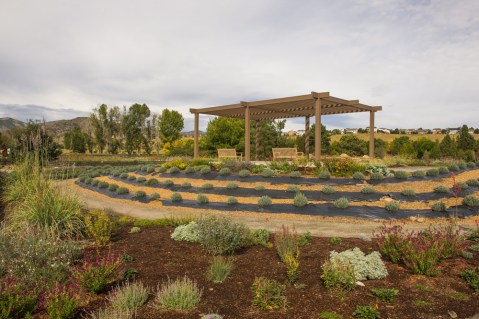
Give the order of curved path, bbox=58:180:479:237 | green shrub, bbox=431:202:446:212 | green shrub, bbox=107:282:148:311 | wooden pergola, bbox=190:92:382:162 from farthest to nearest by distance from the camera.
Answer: wooden pergola, bbox=190:92:382:162, green shrub, bbox=431:202:446:212, curved path, bbox=58:180:479:237, green shrub, bbox=107:282:148:311

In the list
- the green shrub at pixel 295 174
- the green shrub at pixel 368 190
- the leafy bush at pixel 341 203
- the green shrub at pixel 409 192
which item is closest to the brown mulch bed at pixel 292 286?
the leafy bush at pixel 341 203

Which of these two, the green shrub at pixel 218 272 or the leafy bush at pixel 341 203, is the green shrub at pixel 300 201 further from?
the green shrub at pixel 218 272

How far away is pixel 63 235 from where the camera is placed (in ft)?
20.7

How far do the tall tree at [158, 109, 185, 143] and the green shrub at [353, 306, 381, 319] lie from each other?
5178 cm

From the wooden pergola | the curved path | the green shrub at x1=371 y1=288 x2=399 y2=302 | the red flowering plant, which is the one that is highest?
the wooden pergola

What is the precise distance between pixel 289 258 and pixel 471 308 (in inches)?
83.6

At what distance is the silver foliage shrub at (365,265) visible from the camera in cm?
447

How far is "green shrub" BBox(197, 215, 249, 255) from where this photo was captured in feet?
18.5

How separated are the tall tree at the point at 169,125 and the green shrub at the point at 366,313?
170ft

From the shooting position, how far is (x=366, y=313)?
3357 millimetres

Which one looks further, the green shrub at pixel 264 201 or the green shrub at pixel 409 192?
the green shrub at pixel 264 201

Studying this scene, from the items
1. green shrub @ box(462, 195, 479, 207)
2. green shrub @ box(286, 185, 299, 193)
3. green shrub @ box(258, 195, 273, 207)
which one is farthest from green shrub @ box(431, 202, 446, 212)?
green shrub @ box(258, 195, 273, 207)

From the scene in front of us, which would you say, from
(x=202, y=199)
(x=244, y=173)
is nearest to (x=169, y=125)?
(x=244, y=173)

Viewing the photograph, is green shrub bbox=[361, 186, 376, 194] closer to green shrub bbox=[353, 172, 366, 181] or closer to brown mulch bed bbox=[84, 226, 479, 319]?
green shrub bbox=[353, 172, 366, 181]
